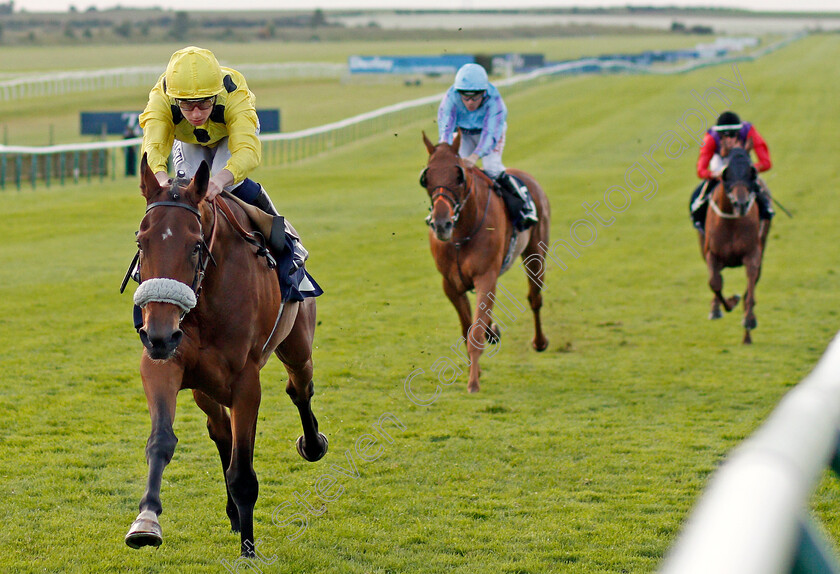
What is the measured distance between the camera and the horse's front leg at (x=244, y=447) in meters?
4.39

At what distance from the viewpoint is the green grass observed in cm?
479

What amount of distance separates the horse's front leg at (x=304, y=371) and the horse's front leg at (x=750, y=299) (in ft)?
18.7

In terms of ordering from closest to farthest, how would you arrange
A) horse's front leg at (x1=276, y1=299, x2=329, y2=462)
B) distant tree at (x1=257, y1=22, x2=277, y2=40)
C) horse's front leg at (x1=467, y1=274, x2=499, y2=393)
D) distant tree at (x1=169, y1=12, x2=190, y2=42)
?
1. horse's front leg at (x1=276, y1=299, x2=329, y2=462)
2. horse's front leg at (x1=467, y1=274, x2=499, y2=393)
3. distant tree at (x1=169, y1=12, x2=190, y2=42)
4. distant tree at (x1=257, y1=22, x2=277, y2=40)

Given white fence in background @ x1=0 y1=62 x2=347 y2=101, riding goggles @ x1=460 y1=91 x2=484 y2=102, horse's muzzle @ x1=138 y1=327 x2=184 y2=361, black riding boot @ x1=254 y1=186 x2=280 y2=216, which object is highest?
riding goggles @ x1=460 y1=91 x2=484 y2=102

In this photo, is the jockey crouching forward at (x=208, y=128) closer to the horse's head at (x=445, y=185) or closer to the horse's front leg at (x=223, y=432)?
the horse's front leg at (x=223, y=432)

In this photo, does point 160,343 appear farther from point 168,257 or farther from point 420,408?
point 420,408

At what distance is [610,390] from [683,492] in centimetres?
261

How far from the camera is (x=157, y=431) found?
3992 mm

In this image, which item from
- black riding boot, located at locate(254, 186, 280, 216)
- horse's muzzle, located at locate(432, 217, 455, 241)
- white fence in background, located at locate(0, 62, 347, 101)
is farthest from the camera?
white fence in background, located at locate(0, 62, 347, 101)

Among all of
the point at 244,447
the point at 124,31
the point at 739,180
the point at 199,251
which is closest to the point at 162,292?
the point at 199,251

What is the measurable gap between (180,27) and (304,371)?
116178 mm

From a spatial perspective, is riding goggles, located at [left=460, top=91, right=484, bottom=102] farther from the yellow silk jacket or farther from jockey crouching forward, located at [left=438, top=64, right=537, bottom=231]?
the yellow silk jacket

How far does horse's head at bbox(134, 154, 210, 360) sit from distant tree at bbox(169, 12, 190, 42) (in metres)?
102

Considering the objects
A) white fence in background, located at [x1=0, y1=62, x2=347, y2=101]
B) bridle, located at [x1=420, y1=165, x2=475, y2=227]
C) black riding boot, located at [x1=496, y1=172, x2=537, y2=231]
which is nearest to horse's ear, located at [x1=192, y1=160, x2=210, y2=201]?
bridle, located at [x1=420, y1=165, x2=475, y2=227]
